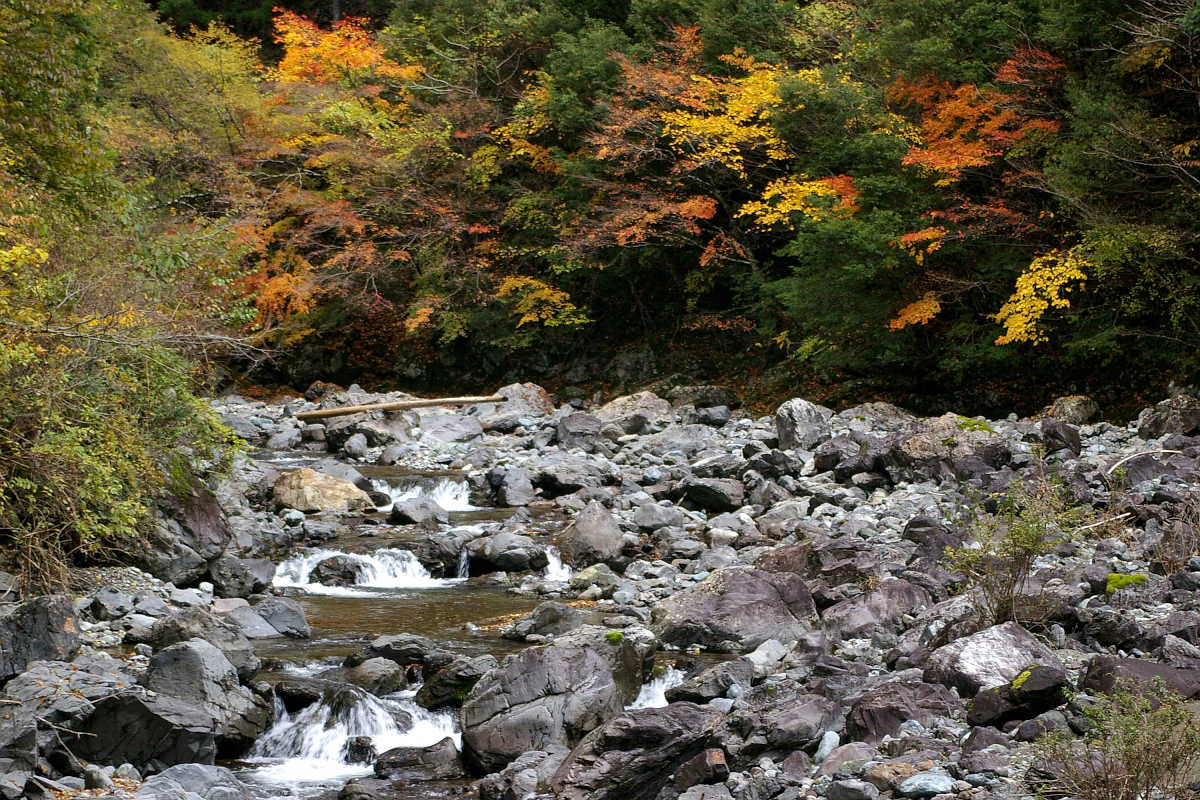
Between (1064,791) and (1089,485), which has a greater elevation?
(1064,791)

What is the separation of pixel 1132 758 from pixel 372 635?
5501 mm

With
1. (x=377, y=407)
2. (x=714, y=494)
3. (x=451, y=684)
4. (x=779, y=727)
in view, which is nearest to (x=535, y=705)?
(x=451, y=684)

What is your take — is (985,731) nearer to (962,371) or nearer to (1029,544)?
(1029,544)

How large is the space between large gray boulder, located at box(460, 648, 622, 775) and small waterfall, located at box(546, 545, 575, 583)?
10.9ft

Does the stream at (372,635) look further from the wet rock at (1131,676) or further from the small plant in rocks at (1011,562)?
the wet rock at (1131,676)

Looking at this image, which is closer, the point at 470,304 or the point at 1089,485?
the point at 1089,485

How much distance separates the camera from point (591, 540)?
9.94 metres

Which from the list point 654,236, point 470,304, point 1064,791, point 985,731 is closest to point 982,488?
point 985,731

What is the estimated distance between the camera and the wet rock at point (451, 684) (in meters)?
6.38

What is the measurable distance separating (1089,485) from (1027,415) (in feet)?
18.1

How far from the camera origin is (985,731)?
4.61 meters

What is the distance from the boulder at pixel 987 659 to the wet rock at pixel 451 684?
9.36 feet

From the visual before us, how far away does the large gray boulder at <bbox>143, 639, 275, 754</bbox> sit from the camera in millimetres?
5750

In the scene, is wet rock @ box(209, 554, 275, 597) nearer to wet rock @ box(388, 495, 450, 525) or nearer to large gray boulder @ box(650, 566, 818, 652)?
wet rock @ box(388, 495, 450, 525)
